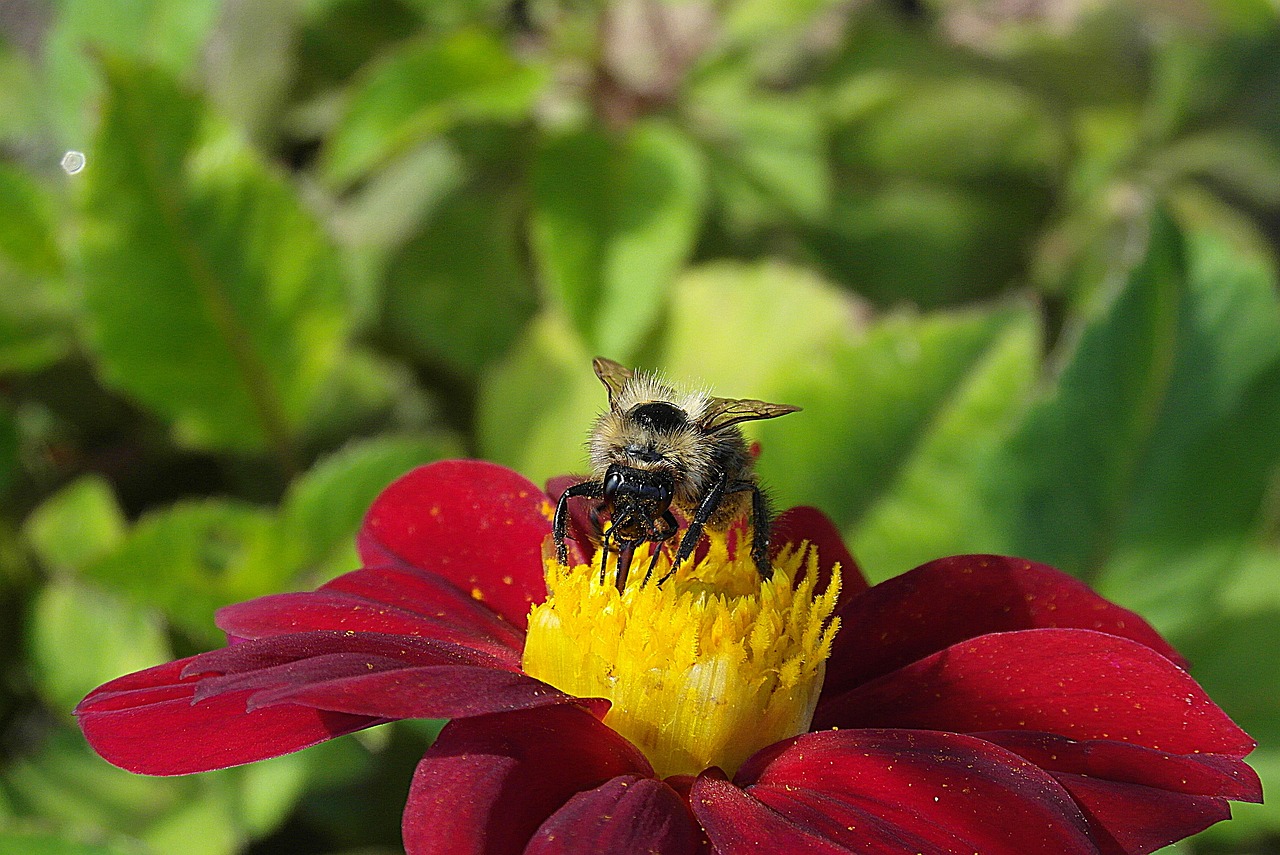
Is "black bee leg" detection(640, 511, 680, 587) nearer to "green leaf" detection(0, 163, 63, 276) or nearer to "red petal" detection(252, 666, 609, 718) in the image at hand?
"red petal" detection(252, 666, 609, 718)


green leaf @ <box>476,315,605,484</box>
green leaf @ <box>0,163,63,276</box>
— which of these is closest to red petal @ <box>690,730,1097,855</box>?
green leaf @ <box>476,315,605,484</box>

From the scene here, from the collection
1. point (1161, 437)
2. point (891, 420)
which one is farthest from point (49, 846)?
point (1161, 437)

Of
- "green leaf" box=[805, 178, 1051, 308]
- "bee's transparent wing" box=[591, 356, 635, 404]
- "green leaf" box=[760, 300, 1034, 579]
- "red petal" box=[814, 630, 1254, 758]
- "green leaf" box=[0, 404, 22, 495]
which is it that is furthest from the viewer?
"green leaf" box=[805, 178, 1051, 308]

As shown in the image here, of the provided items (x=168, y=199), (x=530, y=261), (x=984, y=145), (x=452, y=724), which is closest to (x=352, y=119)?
(x=168, y=199)

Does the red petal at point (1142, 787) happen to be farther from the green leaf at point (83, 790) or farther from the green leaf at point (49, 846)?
the green leaf at point (83, 790)

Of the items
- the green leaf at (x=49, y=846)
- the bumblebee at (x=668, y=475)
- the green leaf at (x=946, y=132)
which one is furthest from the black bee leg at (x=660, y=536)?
the green leaf at (x=946, y=132)
